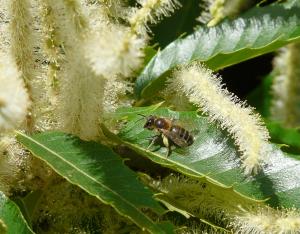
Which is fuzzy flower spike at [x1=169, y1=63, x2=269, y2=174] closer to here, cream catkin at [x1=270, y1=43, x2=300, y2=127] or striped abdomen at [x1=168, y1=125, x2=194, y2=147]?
striped abdomen at [x1=168, y1=125, x2=194, y2=147]

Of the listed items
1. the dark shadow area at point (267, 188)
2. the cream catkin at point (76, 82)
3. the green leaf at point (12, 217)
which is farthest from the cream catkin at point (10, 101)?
the dark shadow area at point (267, 188)

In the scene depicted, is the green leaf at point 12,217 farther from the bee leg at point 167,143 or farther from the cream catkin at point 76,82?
the bee leg at point 167,143

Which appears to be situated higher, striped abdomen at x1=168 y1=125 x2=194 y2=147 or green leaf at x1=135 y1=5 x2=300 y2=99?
green leaf at x1=135 y1=5 x2=300 y2=99

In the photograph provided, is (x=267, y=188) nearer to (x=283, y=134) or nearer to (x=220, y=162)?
(x=220, y=162)

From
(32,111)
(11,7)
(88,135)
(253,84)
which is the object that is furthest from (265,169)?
(253,84)

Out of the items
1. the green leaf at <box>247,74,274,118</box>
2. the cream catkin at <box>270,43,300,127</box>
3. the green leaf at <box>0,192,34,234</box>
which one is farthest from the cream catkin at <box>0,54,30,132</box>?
the green leaf at <box>247,74,274,118</box>

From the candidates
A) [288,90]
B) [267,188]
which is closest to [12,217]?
[267,188]

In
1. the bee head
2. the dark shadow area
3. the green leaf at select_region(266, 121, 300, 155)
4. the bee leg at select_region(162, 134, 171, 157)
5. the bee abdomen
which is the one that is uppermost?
the bee head
